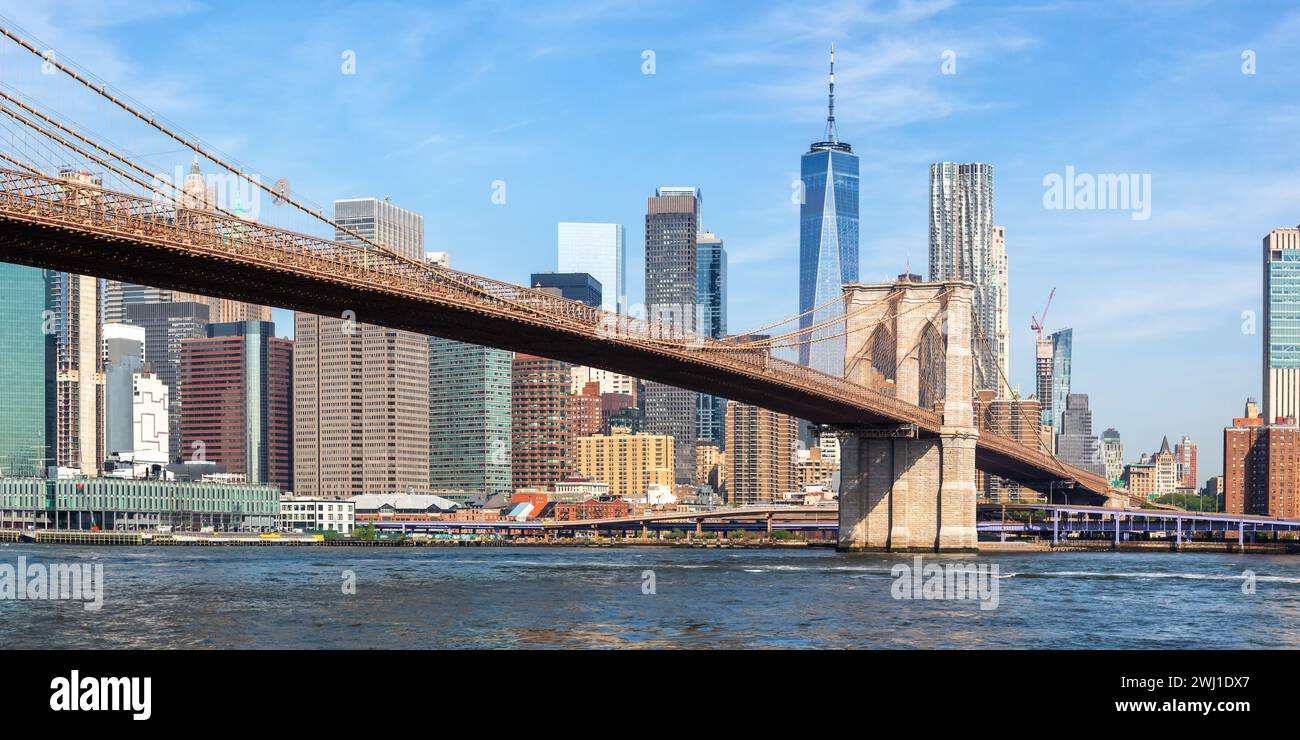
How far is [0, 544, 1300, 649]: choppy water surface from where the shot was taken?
100 feet

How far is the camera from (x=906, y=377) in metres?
86.5

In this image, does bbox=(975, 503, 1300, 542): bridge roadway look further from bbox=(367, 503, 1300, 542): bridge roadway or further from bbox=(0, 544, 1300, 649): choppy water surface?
bbox=(0, 544, 1300, 649): choppy water surface

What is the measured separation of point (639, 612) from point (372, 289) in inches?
628

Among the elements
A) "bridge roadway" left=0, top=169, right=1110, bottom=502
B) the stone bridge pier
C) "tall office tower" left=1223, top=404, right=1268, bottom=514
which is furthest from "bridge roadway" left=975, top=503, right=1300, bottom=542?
"bridge roadway" left=0, top=169, right=1110, bottom=502

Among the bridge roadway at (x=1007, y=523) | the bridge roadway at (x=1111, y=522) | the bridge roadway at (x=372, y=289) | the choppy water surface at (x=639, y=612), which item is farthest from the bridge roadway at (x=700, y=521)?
the choppy water surface at (x=639, y=612)

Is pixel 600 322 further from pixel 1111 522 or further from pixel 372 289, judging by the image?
pixel 1111 522

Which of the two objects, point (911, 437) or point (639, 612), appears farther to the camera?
point (911, 437)

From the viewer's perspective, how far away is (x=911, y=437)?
77688 mm

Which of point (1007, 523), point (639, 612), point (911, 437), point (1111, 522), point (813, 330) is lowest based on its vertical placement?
point (1111, 522)

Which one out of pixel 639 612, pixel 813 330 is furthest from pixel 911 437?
pixel 639 612

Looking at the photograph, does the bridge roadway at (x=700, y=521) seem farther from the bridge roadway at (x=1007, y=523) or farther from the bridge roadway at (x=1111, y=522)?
the bridge roadway at (x=1111, y=522)

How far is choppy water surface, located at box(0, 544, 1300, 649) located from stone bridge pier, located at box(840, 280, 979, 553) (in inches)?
659
